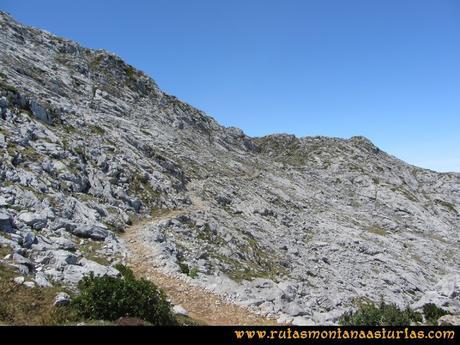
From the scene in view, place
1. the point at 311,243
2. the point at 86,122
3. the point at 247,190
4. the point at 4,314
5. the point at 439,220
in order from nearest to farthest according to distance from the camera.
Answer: the point at 4,314
the point at 86,122
the point at 311,243
the point at 247,190
the point at 439,220

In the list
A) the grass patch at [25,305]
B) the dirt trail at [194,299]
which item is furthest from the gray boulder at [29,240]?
the dirt trail at [194,299]

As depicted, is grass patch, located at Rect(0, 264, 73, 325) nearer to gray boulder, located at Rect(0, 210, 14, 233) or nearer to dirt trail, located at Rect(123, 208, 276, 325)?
gray boulder, located at Rect(0, 210, 14, 233)

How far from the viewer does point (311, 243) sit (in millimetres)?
48094

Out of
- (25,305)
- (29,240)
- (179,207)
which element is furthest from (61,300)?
(179,207)

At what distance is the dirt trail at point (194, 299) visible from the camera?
69.6 ft

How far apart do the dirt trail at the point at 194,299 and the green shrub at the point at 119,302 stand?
468 centimetres

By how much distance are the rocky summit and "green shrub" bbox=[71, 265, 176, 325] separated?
2.90 m

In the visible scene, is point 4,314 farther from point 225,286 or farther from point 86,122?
point 86,122

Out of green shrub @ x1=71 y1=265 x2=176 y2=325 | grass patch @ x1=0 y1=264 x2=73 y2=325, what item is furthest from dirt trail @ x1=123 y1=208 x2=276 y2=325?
grass patch @ x1=0 y1=264 x2=73 y2=325

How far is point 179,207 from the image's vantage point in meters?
39.3

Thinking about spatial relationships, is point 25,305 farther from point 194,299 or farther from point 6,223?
point 194,299

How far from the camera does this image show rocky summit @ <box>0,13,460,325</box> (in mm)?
24469
